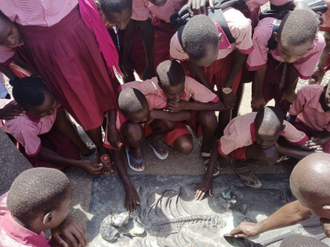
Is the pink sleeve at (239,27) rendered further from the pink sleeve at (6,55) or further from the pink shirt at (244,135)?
the pink sleeve at (6,55)

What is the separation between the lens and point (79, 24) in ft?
5.44

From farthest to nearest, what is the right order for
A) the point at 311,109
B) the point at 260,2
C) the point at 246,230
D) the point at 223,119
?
the point at 223,119, the point at 311,109, the point at 260,2, the point at 246,230

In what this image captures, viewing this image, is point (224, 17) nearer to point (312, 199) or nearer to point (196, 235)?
point (312, 199)

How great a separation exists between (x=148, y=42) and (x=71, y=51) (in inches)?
28.9

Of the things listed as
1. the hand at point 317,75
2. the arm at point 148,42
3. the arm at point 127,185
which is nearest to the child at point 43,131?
the arm at point 127,185

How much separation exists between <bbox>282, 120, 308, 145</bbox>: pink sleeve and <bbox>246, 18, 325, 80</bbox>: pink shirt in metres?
0.35

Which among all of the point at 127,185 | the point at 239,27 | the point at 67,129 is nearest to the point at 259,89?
the point at 239,27

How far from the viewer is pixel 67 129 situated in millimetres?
2131

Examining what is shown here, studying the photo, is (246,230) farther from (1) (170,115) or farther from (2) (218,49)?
(2) (218,49)

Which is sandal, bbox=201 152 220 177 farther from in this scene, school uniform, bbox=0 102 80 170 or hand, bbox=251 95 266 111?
school uniform, bbox=0 102 80 170

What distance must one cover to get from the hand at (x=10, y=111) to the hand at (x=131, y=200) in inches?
34.5

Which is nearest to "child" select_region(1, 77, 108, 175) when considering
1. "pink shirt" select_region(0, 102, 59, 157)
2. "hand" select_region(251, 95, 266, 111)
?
"pink shirt" select_region(0, 102, 59, 157)

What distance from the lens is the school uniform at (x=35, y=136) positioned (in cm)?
191

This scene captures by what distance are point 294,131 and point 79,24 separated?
1497 millimetres
